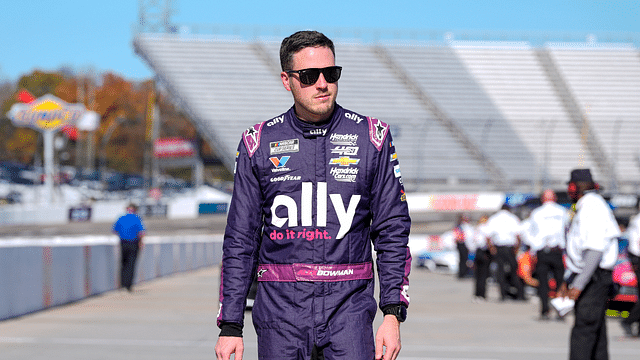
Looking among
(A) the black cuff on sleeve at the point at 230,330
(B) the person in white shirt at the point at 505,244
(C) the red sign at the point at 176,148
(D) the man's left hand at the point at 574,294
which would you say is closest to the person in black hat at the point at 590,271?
(D) the man's left hand at the point at 574,294

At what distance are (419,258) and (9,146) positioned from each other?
2635 inches

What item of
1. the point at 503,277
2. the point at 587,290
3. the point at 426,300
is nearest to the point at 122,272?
the point at 426,300

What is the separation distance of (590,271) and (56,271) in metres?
9.68

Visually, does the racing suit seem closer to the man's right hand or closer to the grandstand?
the man's right hand

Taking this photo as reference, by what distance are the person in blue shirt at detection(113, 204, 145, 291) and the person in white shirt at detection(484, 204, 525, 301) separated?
6.73 metres

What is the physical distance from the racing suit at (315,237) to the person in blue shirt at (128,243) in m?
15.1

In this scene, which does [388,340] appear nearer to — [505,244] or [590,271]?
[590,271]

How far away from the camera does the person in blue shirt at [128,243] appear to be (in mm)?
18516

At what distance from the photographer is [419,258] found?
104ft

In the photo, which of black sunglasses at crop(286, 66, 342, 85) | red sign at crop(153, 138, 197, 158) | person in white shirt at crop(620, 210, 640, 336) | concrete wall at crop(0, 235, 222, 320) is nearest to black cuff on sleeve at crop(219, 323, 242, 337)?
black sunglasses at crop(286, 66, 342, 85)

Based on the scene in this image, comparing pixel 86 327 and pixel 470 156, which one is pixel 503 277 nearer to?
pixel 86 327

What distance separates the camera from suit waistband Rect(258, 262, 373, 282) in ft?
12.0

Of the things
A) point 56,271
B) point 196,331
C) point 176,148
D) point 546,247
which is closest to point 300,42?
point 196,331

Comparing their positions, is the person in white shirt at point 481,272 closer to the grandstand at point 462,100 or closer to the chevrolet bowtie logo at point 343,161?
the chevrolet bowtie logo at point 343,161
